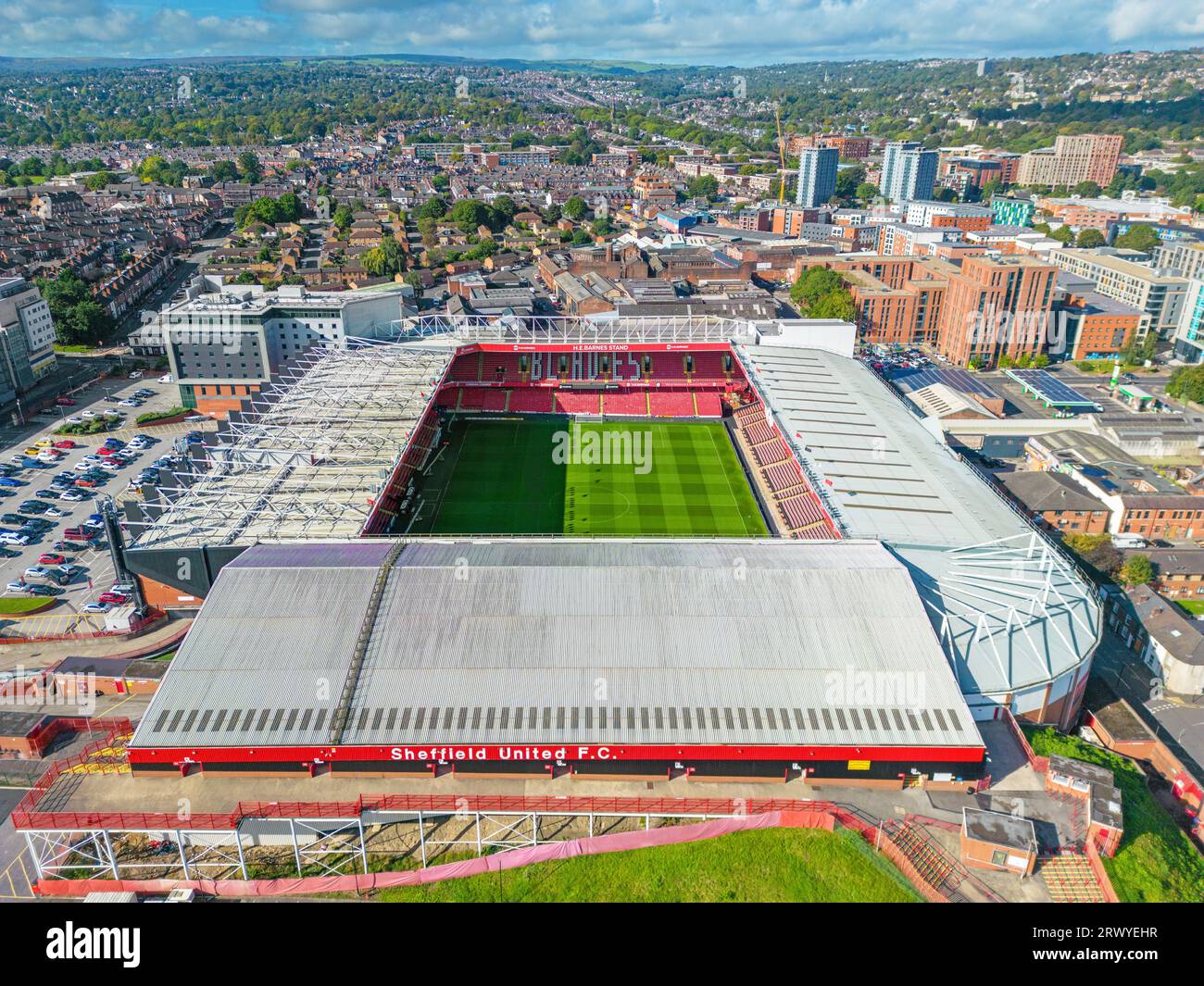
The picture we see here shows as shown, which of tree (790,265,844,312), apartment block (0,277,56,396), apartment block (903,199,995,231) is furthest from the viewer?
apartment block (903,199,995,231)

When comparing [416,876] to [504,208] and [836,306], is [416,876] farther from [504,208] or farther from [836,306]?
[504,208]

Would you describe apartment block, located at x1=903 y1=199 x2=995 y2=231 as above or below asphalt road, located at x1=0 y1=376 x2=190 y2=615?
above

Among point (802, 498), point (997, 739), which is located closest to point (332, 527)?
A: point (802, 498)

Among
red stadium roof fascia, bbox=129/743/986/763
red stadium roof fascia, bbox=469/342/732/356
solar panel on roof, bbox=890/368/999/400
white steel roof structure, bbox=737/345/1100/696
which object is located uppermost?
red stadium roof fascia, bbox=469/342/732/356

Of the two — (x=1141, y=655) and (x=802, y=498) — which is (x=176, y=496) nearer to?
(x=802, y=498)

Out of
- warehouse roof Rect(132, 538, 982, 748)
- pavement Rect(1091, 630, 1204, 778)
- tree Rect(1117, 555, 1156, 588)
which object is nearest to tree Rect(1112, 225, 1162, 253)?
tree Rect(1117, 555, 1156, 588)

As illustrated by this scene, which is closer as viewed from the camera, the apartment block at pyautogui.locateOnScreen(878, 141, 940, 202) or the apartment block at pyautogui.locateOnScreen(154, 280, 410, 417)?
the apartment block at pyautogui.locateOnScreen(154, 280, 410, 417)

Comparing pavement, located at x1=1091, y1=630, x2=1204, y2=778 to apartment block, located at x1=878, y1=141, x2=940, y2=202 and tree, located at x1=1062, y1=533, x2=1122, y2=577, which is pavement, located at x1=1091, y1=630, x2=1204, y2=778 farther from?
apartment block, located at x1=878, y1=141, x2=940, y2=202
